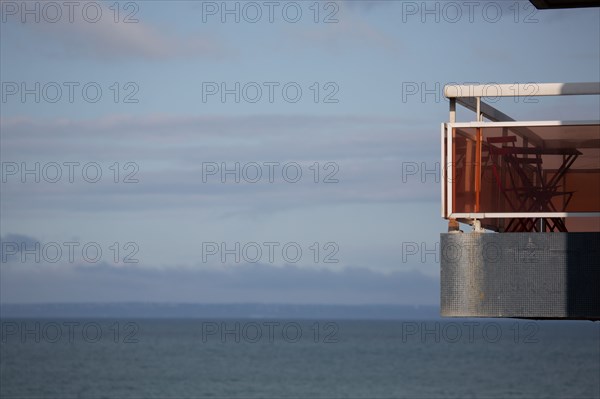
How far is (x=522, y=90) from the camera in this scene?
36.9ft

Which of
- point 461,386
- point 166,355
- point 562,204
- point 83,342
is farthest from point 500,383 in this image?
point 562,204

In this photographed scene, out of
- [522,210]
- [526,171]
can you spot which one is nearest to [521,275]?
[522,210]

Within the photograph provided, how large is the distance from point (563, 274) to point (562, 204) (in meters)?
0.77

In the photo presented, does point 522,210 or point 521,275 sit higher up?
point 522,210

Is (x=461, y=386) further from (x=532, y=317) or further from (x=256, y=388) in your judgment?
(x=532, y=317)

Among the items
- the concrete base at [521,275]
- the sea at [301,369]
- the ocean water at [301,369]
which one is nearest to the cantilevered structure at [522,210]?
the concrete base at [521,275]

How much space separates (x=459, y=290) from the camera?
1120 cm

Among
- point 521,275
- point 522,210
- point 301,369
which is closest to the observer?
point 521,275

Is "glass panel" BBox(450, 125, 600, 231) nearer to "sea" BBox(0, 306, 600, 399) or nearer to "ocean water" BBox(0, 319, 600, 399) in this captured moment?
"sea" BBox(0, 306, 600, 399)

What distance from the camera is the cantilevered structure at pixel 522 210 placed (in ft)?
36.0

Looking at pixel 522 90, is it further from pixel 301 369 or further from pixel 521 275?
pixel 301 369

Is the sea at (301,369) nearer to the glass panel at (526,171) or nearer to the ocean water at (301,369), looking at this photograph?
the ocean water at (301,369)

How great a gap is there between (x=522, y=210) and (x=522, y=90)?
45.0 inches

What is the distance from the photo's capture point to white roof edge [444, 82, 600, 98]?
11180 mm
